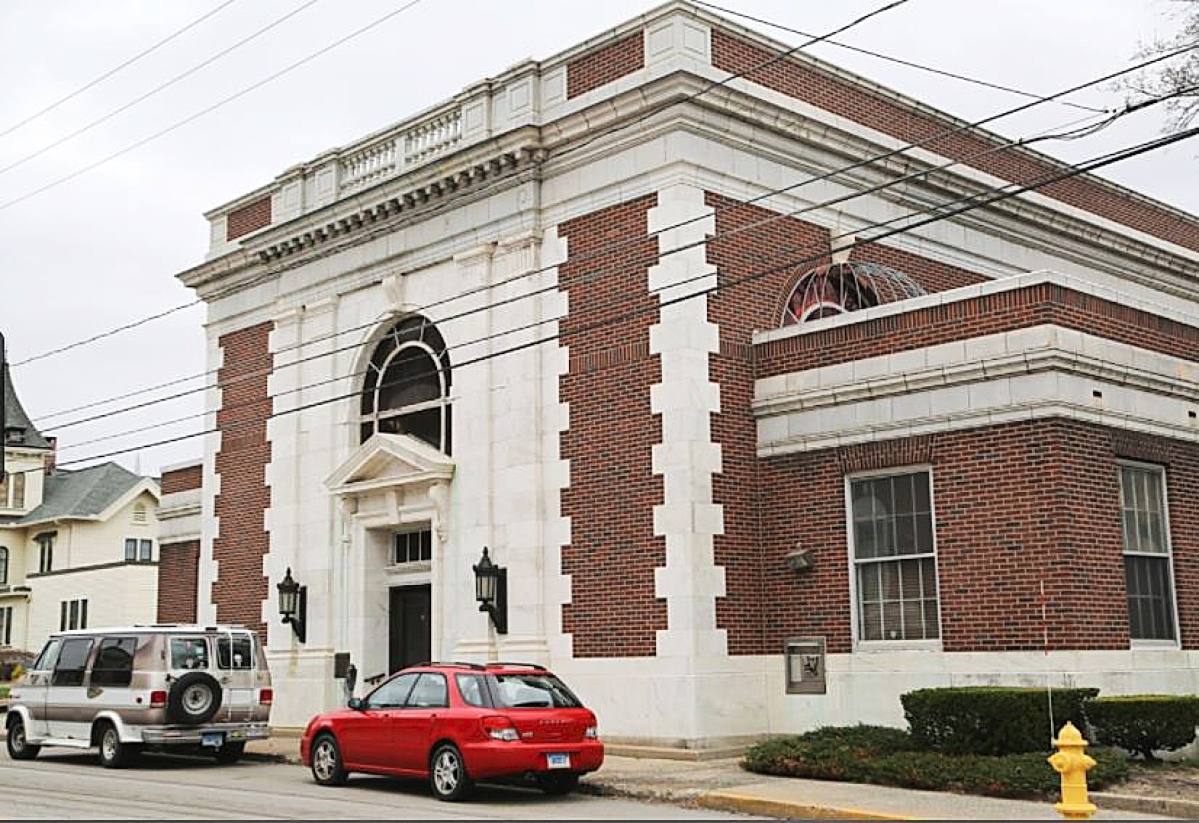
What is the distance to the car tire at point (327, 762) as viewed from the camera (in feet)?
56.8

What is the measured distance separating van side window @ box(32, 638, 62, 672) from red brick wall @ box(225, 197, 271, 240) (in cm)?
966

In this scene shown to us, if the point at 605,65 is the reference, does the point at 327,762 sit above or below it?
below

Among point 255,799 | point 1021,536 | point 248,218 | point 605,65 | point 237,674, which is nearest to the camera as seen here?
point 255,799

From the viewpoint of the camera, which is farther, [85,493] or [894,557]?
[85,493]

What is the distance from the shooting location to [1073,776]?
11.8 m

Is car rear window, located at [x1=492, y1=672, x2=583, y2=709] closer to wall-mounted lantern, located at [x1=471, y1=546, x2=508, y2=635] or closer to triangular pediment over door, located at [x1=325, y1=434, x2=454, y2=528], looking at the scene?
wall-mounted lantern, located at [x1=471, y1=546, x2=508, y2=635]

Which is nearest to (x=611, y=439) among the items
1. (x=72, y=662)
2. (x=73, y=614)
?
(x=72, y=662)

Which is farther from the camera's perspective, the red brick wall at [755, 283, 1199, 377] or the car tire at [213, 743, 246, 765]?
the car tire at [213, 743, 246, 765]

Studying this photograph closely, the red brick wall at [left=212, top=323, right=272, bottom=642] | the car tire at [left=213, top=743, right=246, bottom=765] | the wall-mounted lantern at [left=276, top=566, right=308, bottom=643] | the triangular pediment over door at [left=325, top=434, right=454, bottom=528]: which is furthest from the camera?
the red brick wall at [left=212, top=323, right=272, bottom=642]

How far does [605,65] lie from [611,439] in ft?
18.6

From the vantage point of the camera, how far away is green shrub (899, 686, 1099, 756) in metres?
16.2

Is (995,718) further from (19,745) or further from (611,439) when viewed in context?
(19,745)

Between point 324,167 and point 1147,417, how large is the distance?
15191 millimetres

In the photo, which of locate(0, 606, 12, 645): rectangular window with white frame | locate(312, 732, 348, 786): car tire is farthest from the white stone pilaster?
locate(0, 606, 12, 645): rectangular window with white frame
